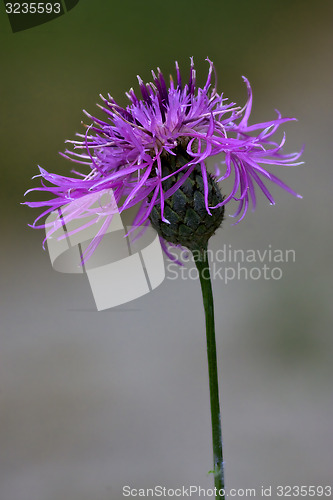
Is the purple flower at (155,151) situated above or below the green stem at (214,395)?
above

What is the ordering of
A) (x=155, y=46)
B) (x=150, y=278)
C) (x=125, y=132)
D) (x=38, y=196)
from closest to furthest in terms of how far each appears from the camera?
(x=125, y=132) → (x=150, y=278) → (x=38, y=196) → (x=155, y=46)

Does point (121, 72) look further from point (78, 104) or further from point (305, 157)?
point (305, 157)

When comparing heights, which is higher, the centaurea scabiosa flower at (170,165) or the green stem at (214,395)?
the centaurea scabiosa flower at (170,165)

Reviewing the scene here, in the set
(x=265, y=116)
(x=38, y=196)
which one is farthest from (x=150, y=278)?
(x=265, y=116)

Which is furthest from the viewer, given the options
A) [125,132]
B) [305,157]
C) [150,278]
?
[305,157]

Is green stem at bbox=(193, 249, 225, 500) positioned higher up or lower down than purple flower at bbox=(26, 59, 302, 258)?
lower down

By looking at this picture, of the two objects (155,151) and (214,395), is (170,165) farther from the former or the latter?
(214,395)

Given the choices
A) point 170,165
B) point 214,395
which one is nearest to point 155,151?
point 170,165

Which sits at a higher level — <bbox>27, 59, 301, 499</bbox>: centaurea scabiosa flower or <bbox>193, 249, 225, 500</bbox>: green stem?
<bbox>27, 59, 301, 499</bbox>: centaurea scabiosa flower

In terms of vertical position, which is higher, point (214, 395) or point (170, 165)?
point (170, 165)

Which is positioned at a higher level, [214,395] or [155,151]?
[155,151]

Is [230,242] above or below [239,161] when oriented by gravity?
below
